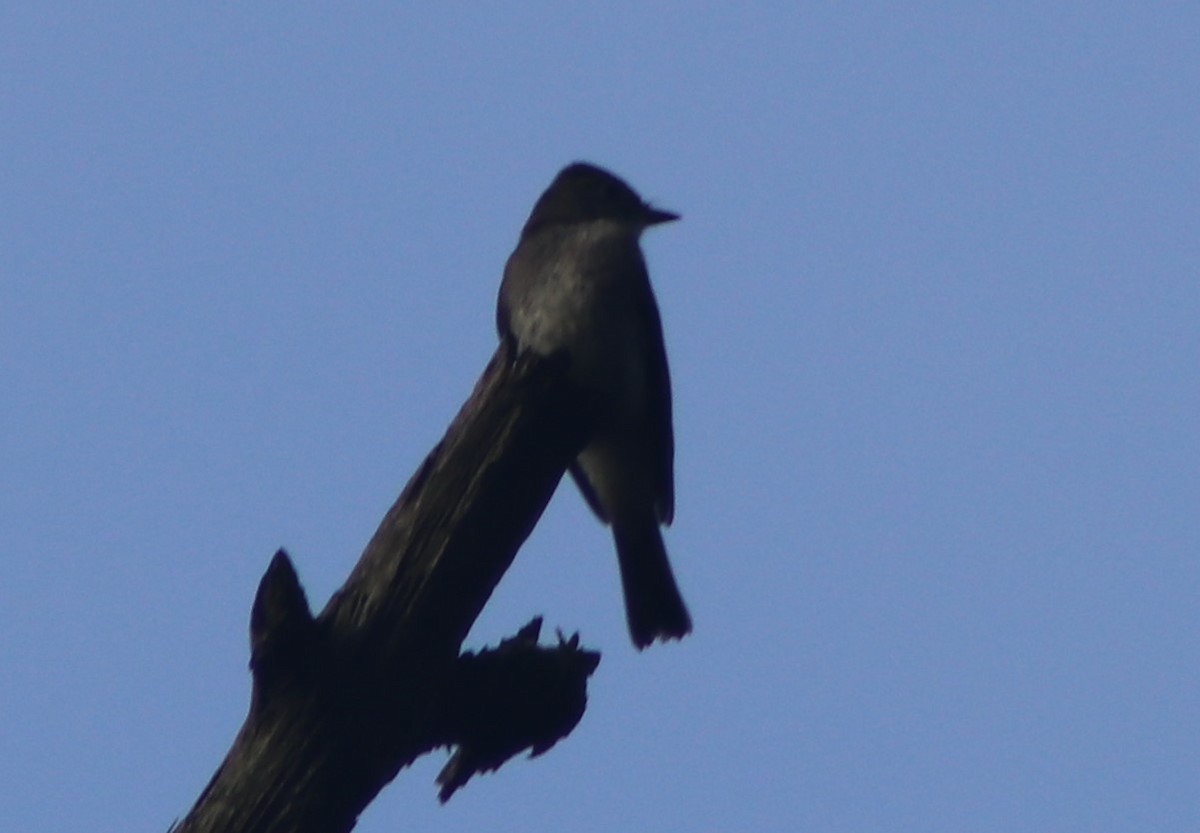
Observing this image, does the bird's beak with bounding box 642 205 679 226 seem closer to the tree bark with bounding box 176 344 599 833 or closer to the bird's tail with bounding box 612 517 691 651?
the bird's tail with bounding box 612 517 691 651

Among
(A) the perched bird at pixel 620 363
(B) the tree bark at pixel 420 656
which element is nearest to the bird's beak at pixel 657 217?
(A) the perched bird at pixel 620 363

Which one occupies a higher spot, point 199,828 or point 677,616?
point 677,616

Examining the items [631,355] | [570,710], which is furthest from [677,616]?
[570,710]

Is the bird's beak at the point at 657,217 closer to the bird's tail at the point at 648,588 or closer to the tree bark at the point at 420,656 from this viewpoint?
the bird's tail at the point at 648,588

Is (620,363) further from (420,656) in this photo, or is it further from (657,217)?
(420,656)

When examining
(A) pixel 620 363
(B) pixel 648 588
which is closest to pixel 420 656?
(A) pixel 620 363

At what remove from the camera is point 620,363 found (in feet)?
22.3

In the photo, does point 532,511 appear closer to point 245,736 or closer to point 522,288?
point 245,736

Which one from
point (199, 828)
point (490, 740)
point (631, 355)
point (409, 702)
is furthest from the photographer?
point (631, 355)

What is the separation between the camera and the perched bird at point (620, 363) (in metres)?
6.77

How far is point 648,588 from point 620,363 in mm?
944

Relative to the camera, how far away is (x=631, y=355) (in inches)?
271

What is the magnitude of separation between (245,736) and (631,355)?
11.1 feet

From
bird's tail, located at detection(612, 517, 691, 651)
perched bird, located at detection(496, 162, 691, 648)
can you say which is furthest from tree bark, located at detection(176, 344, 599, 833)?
bird's tail, located at detection(612, 517, 691, 651)
